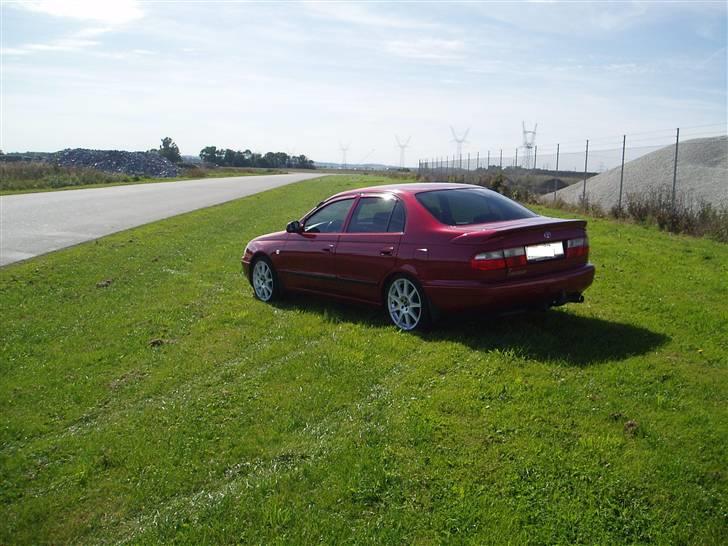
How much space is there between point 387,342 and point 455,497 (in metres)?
2.99

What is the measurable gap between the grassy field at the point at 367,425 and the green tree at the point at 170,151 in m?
107

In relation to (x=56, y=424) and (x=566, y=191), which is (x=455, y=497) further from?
(x=566, y=191)

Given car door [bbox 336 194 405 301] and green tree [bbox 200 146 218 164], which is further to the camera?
green tree [bbox 200 146 218 164]

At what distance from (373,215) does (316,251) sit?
3.19ft

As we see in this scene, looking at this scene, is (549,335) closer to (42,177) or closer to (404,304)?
(404,304)

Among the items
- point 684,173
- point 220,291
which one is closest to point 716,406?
point 220,291

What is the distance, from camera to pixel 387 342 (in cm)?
679

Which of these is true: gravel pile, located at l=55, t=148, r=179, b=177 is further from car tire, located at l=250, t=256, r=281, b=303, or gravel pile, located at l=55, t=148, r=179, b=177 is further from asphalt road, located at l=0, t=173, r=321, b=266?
car tire, located at l=250, t=256, r=281, b=303

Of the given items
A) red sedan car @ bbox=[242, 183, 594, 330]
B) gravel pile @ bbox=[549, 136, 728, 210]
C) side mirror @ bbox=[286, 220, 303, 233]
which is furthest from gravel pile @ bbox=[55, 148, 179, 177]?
red sedan car @ bbox=[242, 183, 594, 330]

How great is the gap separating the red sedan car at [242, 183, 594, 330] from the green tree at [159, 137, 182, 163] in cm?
10618

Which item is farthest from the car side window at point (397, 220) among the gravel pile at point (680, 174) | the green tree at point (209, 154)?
the green tree at point (209, 154)

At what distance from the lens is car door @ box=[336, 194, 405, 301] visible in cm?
741

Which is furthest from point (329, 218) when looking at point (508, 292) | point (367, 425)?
point (367, 425)

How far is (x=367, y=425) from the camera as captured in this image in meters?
4.87
